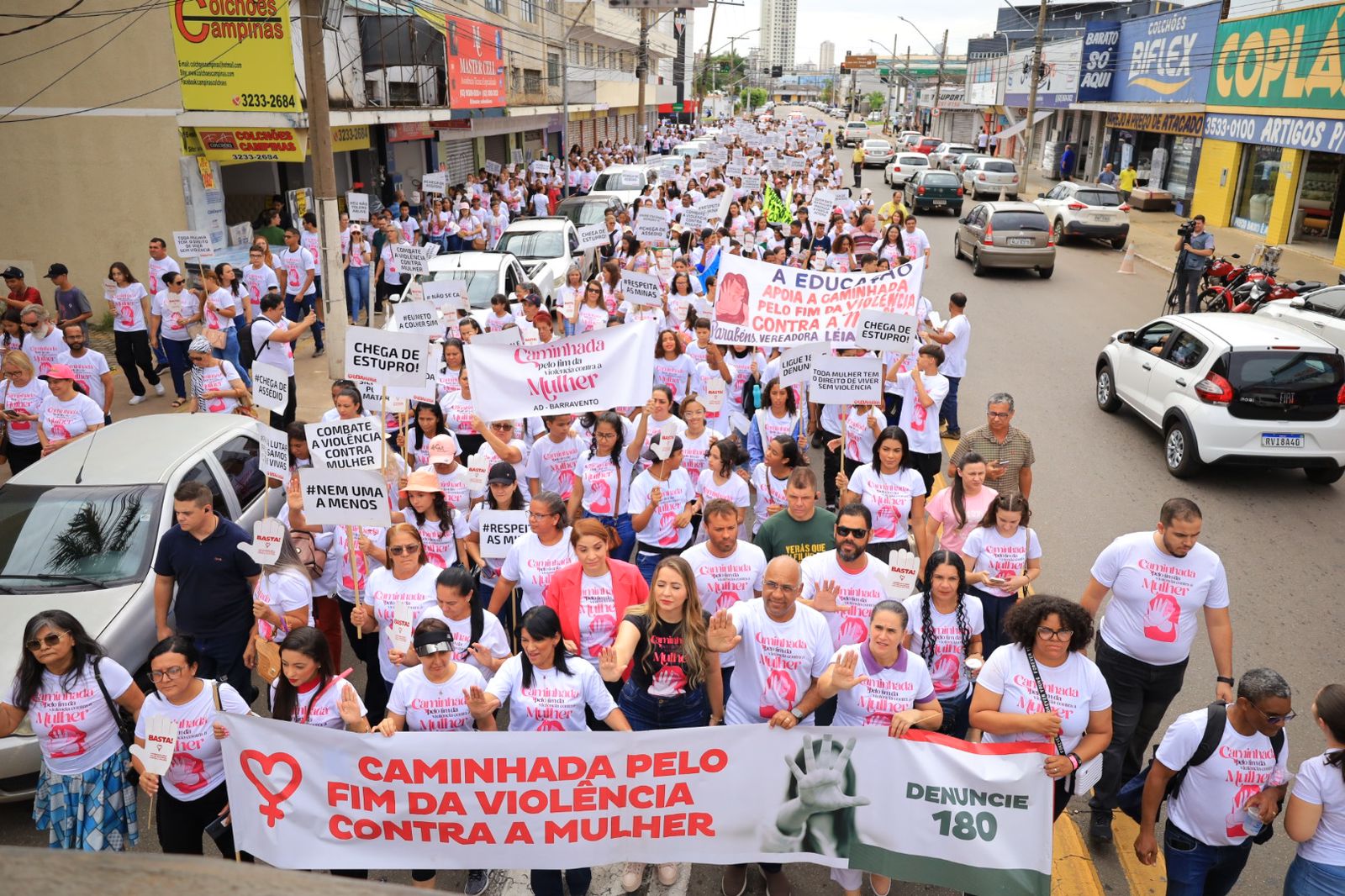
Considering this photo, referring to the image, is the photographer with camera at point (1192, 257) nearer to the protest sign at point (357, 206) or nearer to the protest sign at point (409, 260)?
the protest sign at point (409, 260)

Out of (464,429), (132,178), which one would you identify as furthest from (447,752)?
(132,178)

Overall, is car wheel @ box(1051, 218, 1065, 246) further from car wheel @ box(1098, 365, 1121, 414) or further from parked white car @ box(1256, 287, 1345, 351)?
car wheel @ box(1098, 365, 1121, 414)

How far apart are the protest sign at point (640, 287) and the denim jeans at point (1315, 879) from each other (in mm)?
8638

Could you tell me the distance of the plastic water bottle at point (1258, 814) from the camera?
13.5 feet

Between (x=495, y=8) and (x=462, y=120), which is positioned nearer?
(x=462, y=120)

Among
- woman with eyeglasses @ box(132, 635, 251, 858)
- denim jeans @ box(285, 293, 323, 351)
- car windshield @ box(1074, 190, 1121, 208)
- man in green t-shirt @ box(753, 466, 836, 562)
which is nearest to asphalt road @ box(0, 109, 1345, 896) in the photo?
woman with eyeglasses @ box(132, 635, 251, 858)

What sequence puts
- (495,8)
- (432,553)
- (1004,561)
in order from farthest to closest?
(495,8) → (432,553) → (1004,561)

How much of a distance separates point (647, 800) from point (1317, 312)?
1346 cm

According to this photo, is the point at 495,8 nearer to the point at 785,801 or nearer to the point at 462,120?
the point at 462,120

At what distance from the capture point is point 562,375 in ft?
25.0

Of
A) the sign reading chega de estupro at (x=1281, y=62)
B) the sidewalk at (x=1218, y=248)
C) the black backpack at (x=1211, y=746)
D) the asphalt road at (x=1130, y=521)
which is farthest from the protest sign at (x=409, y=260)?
the sign reading chega de estupro at (x=1281, y=62)

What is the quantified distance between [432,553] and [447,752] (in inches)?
74.4

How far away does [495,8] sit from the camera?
3397cm

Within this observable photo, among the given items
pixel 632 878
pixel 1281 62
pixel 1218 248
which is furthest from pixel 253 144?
pixel 1281 62
